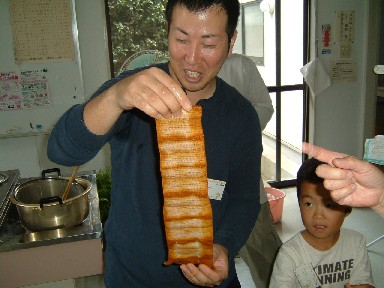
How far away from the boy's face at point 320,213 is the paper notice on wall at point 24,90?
2.71 metres

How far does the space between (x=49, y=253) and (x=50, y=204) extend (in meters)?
0.36

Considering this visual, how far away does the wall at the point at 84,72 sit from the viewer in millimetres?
3631

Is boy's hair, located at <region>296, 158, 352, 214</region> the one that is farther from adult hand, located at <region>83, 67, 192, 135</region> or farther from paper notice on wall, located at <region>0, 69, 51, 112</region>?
paper notice on wall, located at <region>0, 69, 51, 112</region>

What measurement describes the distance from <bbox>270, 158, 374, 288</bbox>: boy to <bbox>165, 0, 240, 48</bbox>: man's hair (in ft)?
3.03

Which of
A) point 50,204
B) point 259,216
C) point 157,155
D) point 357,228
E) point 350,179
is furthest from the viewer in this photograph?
point 357,228

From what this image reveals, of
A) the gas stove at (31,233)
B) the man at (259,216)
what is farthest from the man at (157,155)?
the man at (259,216)

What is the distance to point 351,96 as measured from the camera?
192 inches

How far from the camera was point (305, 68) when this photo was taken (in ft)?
15.2

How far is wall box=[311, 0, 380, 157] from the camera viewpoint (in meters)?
4.55

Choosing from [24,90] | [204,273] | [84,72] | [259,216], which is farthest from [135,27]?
[204,273]

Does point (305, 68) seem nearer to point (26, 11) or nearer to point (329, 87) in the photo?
point (329, 87)

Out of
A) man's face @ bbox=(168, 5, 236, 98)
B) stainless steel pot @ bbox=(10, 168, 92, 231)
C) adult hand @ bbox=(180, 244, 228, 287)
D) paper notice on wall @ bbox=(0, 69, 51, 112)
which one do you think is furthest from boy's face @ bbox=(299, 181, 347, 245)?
paper notice on wall @ bbox=(0, 69, 51, 112)

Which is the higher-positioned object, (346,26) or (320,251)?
(346,26)

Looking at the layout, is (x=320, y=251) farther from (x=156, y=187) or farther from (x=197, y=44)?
(x=197, y=44)
